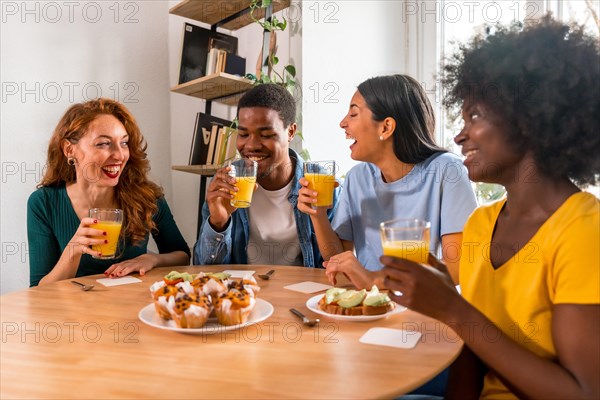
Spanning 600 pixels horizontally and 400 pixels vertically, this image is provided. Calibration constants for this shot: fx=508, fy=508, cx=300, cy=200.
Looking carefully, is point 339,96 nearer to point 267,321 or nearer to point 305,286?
point 305,286

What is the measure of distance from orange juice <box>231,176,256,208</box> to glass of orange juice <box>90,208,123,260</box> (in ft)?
1.51

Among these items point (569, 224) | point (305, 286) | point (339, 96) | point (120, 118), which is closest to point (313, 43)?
point (339, 96)

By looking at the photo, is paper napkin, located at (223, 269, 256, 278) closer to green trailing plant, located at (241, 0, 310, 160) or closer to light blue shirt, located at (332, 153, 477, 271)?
light blue shirt, located at (332, 153, 477, 271)

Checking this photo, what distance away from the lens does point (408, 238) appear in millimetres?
1237

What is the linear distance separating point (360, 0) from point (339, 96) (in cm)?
62

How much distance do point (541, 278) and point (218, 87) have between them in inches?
116

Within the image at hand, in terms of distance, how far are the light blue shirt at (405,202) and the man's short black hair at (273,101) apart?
1.76 ft

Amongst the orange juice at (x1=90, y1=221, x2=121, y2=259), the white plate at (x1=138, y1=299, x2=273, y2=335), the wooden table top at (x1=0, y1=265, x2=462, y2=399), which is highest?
the orange juice at (x1=90, y1=221, x2=121, y2=259)

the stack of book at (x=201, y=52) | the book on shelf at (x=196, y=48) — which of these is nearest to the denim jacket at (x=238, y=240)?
the stack of book at (x=201, y=52)

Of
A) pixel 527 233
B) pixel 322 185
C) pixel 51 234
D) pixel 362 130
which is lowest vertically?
pixel 51 234

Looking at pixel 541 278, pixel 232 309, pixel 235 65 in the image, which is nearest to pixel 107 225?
pixel 232 309

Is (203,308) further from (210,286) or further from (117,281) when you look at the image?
(117,281)

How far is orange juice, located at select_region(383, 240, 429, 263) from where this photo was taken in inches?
48.8

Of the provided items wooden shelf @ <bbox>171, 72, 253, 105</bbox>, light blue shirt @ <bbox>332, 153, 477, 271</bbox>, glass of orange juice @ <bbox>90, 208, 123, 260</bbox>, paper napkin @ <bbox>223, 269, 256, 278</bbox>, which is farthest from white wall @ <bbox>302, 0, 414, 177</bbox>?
glass of orange juice @ <bbox>90, 208, 123, 260</bbox>
